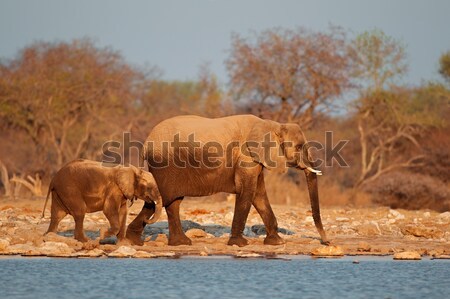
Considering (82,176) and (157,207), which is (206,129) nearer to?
(157,207)

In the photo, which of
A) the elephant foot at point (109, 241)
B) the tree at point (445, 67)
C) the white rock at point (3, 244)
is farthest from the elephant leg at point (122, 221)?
the tree at point (445, 67)

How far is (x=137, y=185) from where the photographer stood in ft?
61.7

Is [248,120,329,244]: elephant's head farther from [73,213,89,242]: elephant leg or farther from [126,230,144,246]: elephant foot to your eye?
[73,213,89,242]: elephant leg

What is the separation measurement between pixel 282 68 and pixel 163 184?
20609mm

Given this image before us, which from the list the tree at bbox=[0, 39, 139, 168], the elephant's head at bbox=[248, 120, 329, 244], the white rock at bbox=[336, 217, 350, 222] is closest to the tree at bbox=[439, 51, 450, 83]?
the tree at bbox=[0, 39, 139, 168]

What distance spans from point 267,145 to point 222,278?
13.0 ft

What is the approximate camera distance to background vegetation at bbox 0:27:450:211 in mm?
38469

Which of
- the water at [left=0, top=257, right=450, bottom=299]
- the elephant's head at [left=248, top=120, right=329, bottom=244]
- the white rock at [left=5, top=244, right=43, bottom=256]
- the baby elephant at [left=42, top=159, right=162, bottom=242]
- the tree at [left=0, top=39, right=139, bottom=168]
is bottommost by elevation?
the water at [left=0, top=257, right=450, bottom=299]

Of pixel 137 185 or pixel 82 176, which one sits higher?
pixel 82 176

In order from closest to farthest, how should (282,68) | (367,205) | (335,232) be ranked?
(335,232) < (367,205) < (282,68)

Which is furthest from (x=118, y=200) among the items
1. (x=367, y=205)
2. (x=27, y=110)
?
(x=27, y=110)

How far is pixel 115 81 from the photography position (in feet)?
147

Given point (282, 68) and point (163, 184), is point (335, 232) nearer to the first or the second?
point (163, 184)

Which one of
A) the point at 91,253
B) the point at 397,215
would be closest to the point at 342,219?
the point at 397,215
